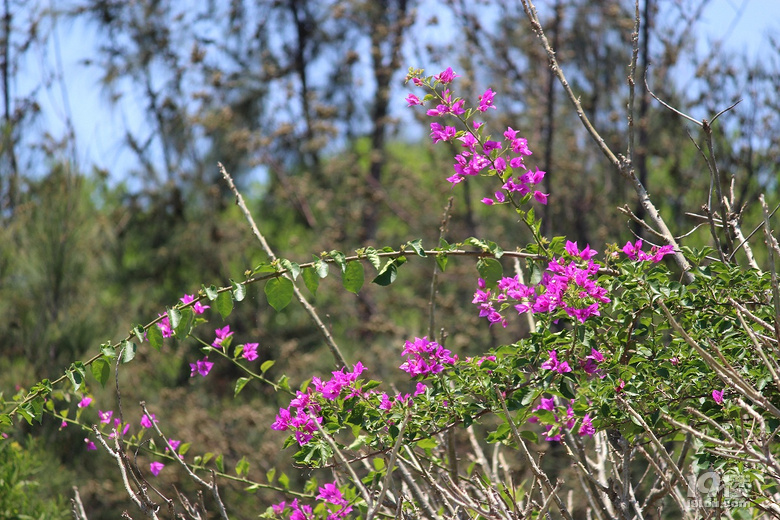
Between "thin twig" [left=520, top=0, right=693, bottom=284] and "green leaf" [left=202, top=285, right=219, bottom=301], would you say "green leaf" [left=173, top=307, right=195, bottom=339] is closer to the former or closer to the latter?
"green leaf" [left=202, top=285, right=219, bottom=301]

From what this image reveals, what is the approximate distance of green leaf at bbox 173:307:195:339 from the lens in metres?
1.70

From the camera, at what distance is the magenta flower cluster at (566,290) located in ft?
5.20

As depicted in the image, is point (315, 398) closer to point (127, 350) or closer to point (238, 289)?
point (238, 289)

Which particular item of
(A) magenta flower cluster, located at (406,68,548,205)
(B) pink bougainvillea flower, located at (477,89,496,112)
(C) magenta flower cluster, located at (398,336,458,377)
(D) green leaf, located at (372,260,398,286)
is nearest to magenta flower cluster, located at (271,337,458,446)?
(C) magenta flower cluster, located at (398,336,458,377)

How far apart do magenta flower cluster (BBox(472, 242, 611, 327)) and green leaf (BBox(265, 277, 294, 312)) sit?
0.42 m

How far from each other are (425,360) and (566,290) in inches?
14.4

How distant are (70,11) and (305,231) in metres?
3.18

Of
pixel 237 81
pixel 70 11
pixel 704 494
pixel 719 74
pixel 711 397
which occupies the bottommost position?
pixel 704 494

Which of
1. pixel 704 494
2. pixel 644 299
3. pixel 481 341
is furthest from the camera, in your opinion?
pixel 481 341

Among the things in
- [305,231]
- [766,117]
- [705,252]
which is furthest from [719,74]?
[705,252]

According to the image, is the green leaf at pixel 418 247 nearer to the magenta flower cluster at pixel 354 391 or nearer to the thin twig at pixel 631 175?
the magenta flower cluster at pixel 354 391

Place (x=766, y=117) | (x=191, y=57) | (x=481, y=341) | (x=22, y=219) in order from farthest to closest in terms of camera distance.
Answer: (x=191, y=57) → (x=481, y=341) → (x=766, y=117) → (x=22, y=219)

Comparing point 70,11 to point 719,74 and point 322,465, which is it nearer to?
point 719,74

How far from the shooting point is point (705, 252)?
1630 millimetres
